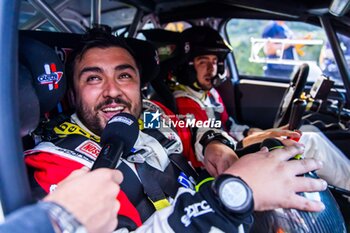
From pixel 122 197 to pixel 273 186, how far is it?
1.29 feet

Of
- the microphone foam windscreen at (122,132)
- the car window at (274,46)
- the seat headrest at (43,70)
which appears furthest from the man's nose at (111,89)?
the car window at (274,46)

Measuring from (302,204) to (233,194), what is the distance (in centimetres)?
17

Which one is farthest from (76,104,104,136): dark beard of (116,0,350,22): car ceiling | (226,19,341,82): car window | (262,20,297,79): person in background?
(262,20,297,79): person in background

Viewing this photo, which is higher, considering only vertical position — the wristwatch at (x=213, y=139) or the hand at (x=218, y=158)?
the hand at (x=218, y=158)

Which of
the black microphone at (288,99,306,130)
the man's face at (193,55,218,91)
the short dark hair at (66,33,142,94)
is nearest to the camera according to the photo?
the short dark hair at (66,33,142,94)

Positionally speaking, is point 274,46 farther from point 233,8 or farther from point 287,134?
point 287,134

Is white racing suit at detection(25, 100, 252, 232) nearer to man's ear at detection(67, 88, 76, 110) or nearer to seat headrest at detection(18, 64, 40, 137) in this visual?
man's ear at detection(67, 88, 76, 110)

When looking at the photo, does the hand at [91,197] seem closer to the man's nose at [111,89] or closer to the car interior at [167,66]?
Answer: the car interior at [167,66]

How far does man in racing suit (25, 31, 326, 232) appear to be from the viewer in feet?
2.08

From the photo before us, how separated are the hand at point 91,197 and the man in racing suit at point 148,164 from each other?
1 cm

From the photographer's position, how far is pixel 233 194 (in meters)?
0.62

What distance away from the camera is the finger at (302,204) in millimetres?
680

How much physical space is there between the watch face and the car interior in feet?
1.09

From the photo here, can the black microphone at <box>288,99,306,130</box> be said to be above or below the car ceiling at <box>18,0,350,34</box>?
below
